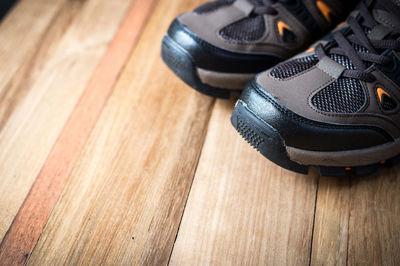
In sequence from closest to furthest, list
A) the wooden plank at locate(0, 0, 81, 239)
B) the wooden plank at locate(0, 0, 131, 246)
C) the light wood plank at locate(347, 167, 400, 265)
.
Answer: the light wood plank at locate(347, 167, 400, 265) < the wooden plank at locate(0, 0, 131, 246) < the wooden plank at locate(0, 0, 81, 239)

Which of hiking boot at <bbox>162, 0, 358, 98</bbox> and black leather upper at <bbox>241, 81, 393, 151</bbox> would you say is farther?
hiking boot at <bbox>162, 0, 358, 98</bbox>

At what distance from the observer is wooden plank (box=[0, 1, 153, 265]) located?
753mm

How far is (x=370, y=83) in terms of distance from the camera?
75 centimetres

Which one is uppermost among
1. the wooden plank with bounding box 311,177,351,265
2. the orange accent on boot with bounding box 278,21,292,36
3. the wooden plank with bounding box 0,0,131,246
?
the orange accent on boot with bounding box 278,21,292,36

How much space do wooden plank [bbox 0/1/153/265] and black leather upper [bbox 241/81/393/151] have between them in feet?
1.45

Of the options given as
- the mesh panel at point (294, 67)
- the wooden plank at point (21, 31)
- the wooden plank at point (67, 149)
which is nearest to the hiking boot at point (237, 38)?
the mesh panel at point (294, 67)

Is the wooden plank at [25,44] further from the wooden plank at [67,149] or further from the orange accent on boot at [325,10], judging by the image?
the orange accent on boot at [325,10]

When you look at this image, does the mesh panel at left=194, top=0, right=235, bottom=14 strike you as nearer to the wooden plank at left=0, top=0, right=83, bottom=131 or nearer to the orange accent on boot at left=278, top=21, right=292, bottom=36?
the orange accent on boot at left=278, top=21, right=292, bottom=36

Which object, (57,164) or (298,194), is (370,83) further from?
(57,164)

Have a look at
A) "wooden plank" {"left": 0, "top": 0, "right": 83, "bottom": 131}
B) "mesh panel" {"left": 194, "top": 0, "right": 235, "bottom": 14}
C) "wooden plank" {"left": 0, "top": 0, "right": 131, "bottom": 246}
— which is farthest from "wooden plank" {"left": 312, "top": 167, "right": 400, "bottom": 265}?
"wooden plank" {"left": 0, "top": 0, "right": 83, "bottom": 131}

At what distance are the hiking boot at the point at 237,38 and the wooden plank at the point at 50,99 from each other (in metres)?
0.32

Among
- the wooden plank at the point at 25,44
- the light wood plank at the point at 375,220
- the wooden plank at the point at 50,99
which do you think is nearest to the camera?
the light wood plank at the point at 375,220

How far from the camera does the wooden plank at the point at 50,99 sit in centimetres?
85

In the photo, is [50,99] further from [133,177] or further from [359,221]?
[359,221]
